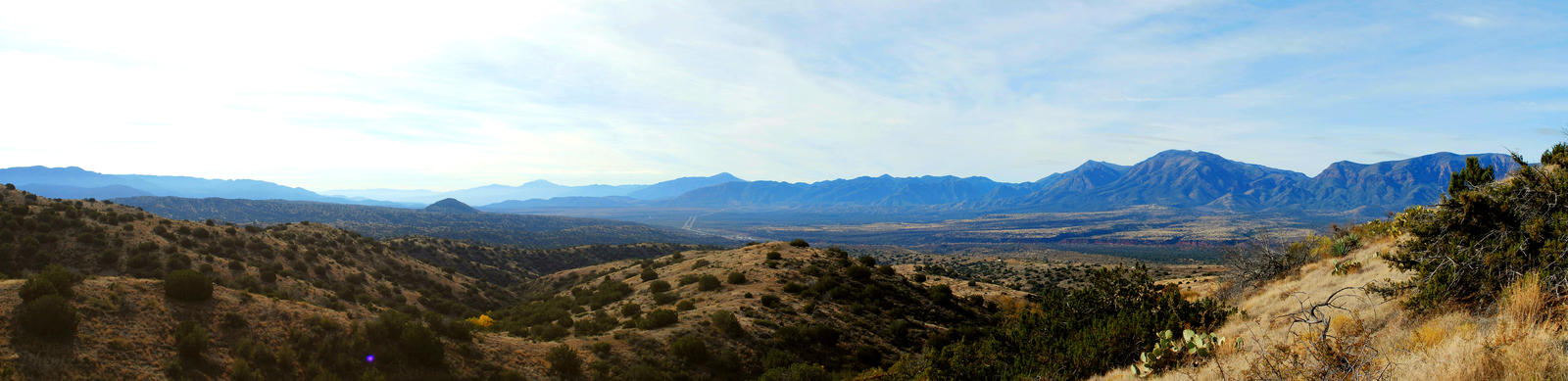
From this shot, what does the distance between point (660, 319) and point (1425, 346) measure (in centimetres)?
2246

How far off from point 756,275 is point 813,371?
1649 centimetres

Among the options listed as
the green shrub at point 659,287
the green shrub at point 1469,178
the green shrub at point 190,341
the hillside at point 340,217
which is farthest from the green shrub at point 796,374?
the hillside at point 340,217

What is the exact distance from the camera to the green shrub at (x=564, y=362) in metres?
17.7

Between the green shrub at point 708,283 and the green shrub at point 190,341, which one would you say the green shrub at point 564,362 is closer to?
the green shrub at point 190,341

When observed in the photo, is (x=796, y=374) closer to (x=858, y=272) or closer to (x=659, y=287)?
(x=659, y=287)

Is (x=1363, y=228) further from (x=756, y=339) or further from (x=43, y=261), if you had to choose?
(x=43, y=261)

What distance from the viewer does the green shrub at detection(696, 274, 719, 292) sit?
33281mm

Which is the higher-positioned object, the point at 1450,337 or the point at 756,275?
the point at 1450,337

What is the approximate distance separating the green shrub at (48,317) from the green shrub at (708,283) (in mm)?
23937

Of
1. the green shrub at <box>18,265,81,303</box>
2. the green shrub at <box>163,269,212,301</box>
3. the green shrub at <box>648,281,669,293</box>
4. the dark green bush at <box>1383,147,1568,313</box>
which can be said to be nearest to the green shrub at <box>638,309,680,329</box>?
the green shrub at <box>648,281,669,293</box>

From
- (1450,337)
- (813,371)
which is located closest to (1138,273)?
(1450,337)

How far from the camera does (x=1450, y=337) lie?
268 inches

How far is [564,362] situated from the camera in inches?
704

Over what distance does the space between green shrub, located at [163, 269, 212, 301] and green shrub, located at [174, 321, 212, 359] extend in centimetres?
199
